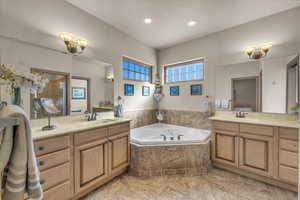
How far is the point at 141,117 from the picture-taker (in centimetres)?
328

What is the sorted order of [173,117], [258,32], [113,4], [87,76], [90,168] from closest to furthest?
1. [90,168]
2. [113,4]
3. [87,76]
4. [258,32]
5. [173,117]

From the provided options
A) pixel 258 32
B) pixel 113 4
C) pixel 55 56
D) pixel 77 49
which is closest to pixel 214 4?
pixel 258 32

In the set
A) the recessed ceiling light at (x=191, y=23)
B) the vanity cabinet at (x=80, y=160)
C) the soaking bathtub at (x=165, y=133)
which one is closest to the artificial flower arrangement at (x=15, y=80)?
the vanity cabinet at (x=80, y=160)

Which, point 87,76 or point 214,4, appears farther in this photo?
point 87,76

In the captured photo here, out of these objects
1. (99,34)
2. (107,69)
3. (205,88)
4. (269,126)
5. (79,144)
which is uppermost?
(99,34)

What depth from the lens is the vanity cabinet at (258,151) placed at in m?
1.76

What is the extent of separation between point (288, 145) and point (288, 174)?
1.26 ft

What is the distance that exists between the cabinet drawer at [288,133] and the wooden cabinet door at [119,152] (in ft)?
7.37

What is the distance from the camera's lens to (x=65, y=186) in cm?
145

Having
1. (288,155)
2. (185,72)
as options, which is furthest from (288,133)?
(185,72)

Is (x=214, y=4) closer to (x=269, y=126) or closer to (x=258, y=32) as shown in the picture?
(x=258, y=32)

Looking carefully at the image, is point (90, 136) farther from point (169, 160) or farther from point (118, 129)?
point (169, 160)

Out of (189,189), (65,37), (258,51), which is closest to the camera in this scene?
(189,189)

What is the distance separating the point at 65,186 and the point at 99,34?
2.39m
